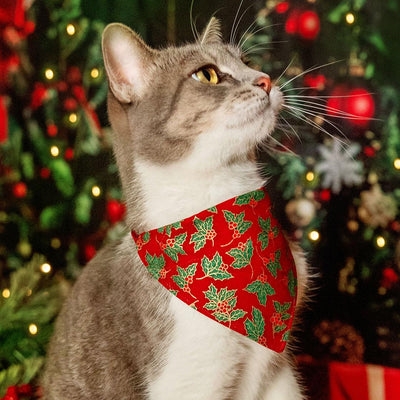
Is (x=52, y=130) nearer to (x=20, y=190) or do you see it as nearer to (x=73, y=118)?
(x=73, y=118)

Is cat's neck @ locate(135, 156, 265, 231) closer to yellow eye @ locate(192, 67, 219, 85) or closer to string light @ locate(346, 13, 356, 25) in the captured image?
yellow eye @ locate(192, 67, 219, 85)

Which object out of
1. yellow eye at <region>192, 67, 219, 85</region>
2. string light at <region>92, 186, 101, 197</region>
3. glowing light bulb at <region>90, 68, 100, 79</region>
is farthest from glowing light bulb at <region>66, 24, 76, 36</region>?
yellow eye at <region>192, 67, 219, 85</region>

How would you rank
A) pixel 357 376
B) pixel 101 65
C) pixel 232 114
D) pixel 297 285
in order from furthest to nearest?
1. pixel 101 65
2. pixel 357 376
3. pixel 297 285
4. pixel 232 114

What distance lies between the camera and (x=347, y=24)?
1.34 m

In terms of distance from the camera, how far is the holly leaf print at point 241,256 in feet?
3.10

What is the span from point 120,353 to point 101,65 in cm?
87

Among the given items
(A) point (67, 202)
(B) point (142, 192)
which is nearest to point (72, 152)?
(A) point (67, 202)

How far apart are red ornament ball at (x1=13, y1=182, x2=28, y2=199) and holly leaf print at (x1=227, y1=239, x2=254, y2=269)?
2.82 feet

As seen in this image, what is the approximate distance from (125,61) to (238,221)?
0.37 metres

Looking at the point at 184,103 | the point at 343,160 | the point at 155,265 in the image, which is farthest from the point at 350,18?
the point at 155,265

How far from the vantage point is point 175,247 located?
952mm

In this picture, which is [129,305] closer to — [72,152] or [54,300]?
[54,300]

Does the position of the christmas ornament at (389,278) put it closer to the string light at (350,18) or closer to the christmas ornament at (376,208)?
the christmas ornament at (376,208)

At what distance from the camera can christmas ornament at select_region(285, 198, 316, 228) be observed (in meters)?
1.43
